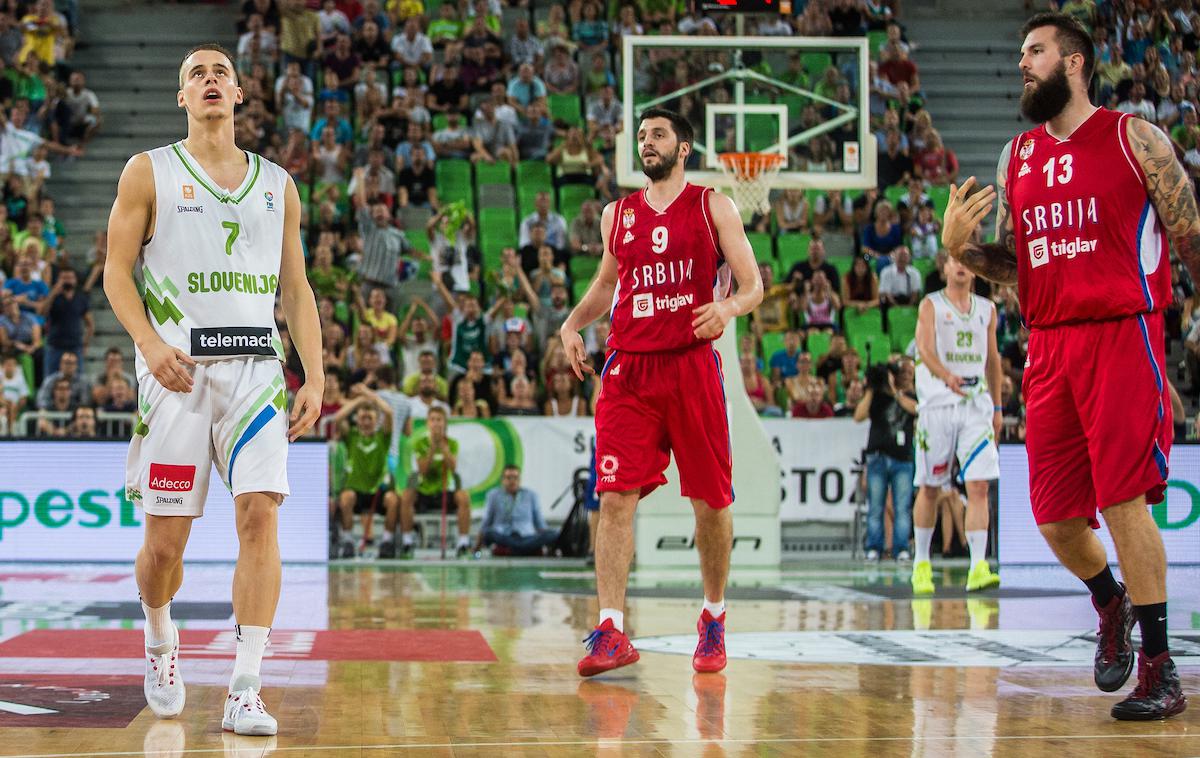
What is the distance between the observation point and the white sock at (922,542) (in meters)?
11.0

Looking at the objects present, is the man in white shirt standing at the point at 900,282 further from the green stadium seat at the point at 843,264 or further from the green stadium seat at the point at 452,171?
the green stadium seat at the point at 452,171

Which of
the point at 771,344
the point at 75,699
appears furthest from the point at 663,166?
the point at 771,344

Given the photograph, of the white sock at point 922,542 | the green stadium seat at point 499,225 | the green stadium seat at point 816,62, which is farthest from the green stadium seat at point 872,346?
the white sock at point 922,542

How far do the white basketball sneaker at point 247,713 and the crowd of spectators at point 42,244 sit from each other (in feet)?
31.9

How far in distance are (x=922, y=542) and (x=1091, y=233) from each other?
228 inches

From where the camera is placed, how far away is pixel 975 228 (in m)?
5.79

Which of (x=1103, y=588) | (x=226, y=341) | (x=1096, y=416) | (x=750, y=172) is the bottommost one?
(x=1103, y=588)

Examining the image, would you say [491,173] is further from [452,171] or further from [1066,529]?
[1066,529]

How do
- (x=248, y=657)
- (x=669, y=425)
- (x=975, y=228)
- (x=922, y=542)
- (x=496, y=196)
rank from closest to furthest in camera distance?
1. (x=248, y=657)
2. (x=975, y=228)
3. (x=669, y=425)
4. (x=922, y=542)
5. (x=496, y=196)

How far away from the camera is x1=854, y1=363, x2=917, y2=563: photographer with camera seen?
1475 centimetres

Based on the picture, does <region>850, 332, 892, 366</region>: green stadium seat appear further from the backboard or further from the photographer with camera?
the backboard

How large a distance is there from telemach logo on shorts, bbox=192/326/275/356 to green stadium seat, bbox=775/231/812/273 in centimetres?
1391

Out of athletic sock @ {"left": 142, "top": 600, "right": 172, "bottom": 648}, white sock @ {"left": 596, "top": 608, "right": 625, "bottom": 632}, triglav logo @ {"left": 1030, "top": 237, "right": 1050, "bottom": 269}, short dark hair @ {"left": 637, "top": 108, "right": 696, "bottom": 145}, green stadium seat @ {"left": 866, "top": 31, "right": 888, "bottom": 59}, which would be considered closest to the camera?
athletic sock @ {"left": 142, "top": 600, "right": 172, "bottom": 648}

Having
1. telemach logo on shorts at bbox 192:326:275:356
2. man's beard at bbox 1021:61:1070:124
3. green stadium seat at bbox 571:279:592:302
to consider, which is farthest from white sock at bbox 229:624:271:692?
green stadium seat at bbox 571:279:592:302
